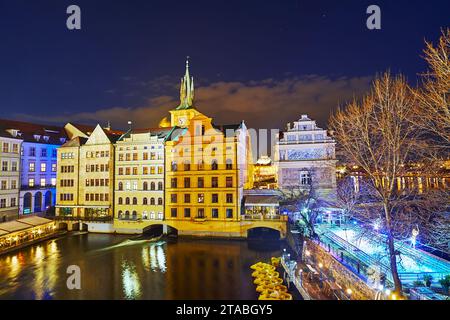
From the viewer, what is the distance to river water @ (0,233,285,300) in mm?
23000

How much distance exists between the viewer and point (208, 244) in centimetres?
3756

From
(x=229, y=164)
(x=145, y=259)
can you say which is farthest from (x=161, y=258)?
(x=229, y=164)

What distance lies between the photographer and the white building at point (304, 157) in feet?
135

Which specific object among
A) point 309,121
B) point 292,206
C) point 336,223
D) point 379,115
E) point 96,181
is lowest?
point 336,223

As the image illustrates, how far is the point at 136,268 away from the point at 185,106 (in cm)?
4696

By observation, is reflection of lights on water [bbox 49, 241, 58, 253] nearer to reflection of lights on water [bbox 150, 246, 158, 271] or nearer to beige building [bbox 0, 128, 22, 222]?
reflection of lights on water [bbox 150, 246, 158, 271]

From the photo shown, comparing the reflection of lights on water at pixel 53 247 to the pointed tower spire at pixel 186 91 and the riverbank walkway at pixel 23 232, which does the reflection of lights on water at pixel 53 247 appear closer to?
the riverbank walkway at pixel 23 232

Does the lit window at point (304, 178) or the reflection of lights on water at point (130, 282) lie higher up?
the lit window at point (304, 178)

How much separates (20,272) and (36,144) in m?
32.3

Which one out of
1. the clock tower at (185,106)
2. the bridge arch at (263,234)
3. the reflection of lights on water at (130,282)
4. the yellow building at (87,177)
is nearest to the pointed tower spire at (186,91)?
the clock tower at (185,106)

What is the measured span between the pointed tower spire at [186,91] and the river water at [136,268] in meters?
38.4

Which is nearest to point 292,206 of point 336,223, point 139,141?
point 336,223

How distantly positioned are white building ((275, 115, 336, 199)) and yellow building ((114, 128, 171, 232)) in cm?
1933
